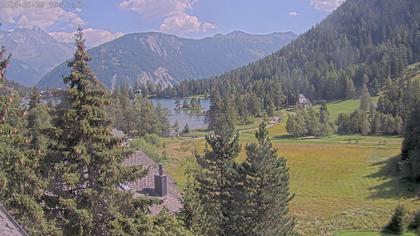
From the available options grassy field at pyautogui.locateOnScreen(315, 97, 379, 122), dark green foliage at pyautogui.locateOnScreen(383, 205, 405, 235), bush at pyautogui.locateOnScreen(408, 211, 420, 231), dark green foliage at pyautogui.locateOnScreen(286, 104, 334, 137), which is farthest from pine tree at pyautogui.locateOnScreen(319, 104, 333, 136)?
dark green foliage at pyautogui.locateOnScreen(383, 205, 405, 235)

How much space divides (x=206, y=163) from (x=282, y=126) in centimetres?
10180

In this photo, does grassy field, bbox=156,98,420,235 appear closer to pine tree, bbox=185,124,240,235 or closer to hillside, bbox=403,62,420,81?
pine tree, bbox=185,124,240,235

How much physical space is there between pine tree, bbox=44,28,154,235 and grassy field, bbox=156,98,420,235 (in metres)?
30.6

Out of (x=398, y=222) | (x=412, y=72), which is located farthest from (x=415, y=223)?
(x=412, y=72)

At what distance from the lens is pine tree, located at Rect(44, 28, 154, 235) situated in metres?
14.0

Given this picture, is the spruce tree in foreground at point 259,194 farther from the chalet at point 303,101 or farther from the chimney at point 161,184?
the chalet at point 303,101

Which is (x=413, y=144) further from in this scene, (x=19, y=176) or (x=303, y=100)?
(x=303, y=100)

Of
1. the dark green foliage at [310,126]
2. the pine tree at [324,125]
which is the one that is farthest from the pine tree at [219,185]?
the pine tree at [324,125]

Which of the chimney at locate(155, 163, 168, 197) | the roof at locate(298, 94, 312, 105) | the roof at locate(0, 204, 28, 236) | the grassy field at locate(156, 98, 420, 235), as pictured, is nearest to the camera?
the roof at locate(0, 204, 28, 236)

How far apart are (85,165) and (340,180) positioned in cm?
5459

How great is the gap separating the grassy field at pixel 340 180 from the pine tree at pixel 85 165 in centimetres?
3057

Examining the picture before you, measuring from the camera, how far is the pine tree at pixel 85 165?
14.0 metres

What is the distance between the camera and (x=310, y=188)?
6031 cm

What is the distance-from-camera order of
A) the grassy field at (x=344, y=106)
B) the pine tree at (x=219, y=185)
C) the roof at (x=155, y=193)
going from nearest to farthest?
the pine tree at (x=219, y=185) < the roof at (x=155, y=193) < the grassy field at (x=344, y=106)
